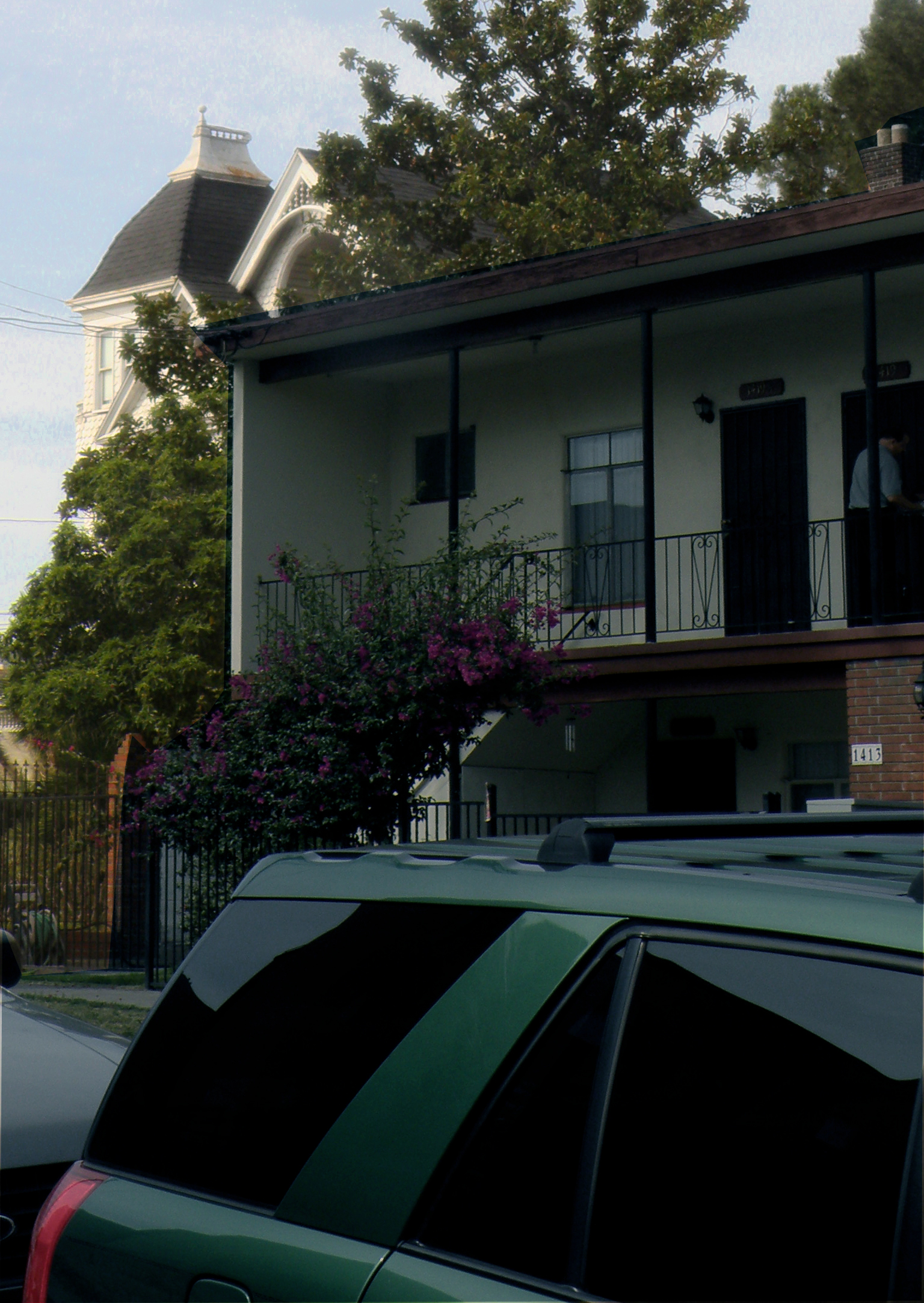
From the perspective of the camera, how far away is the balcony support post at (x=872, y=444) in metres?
13.7

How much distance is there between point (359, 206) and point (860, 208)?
12.8 metres

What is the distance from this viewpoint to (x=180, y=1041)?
2.69m

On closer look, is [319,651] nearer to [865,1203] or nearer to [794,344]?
[794,344]

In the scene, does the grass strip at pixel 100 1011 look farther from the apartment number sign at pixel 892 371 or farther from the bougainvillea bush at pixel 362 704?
the apartment number sign at pixel 892 371

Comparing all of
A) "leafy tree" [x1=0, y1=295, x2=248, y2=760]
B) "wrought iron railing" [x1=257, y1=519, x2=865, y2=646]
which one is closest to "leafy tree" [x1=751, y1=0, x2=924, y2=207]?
"leafy tree" [x1=0, y1=295, x2=248, y2=760]

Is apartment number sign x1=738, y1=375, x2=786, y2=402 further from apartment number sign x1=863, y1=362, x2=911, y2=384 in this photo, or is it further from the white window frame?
the white window frame

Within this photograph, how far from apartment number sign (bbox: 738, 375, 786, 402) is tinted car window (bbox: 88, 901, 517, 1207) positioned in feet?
47.8

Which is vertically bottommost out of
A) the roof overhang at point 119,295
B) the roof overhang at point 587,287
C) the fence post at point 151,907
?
the fence post at point 151,907

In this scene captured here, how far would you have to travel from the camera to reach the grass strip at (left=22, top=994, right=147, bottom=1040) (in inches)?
482

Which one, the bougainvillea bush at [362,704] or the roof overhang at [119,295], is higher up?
the roof overhang at [119,295]

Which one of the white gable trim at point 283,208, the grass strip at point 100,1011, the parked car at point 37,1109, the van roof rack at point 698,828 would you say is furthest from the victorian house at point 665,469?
the white gable trim at point 283,208

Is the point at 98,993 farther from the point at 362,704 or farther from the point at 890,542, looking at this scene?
the point at 890,542

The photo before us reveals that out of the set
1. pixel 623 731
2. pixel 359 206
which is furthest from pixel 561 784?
pixel 359 206

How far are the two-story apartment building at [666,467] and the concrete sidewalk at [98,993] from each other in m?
3.86
